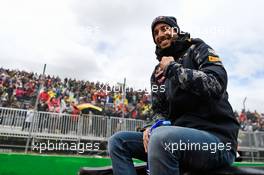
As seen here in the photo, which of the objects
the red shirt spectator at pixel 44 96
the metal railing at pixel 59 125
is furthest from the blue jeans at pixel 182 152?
the red shirt spectator at pixel 44 96

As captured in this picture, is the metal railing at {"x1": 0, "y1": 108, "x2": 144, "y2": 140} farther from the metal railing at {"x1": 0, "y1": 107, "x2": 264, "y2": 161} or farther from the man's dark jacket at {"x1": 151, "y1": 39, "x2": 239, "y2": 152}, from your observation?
the man's dark jacket at {"x1": 151, "y1": 39, "x2": 239, "y2": 152}

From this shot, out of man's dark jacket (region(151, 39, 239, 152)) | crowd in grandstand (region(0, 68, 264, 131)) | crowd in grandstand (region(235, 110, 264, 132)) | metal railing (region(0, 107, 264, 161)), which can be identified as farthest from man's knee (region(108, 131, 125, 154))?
crowd in grandstand (region(235, 110, 264, 132))

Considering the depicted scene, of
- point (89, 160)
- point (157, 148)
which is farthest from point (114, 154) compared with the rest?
point (89, 160)

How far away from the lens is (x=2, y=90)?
305 inches

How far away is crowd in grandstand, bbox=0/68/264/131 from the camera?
289 inches

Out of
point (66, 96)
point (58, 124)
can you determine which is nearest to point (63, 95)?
point (66, 96)

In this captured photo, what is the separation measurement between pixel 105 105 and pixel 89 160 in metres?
3.68

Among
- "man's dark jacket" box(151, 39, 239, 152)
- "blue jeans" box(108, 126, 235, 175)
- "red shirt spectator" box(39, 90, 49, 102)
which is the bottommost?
"blue jeans" box(108, 126, 235, 175)

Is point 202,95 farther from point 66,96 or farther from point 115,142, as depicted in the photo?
point 66,96

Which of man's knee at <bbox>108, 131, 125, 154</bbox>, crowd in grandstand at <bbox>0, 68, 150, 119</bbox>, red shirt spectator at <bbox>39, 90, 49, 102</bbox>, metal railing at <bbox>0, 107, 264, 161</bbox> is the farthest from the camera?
crowd in grandstand at <bbox>0, 68, 150, 119</bbox>

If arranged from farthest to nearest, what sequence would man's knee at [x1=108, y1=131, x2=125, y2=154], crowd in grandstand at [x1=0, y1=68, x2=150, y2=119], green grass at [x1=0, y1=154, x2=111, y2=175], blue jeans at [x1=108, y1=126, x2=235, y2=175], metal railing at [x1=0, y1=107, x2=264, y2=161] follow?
crowd in grandstand at [x1=0, y1=68, x2=150, y2=119], metal railing at [x1=0, y1=107, x2=264, y2=161], green grass at [x1=0, y1=154, x2=111, y2=175], man's knee at [x1=108, y1=131, x2=125, y2=154], blue jeans at [x1=108, y1=126, x2=235, y2=175]

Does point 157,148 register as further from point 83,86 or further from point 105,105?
point 83,86

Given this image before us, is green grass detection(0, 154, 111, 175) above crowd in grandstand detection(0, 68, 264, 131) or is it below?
below

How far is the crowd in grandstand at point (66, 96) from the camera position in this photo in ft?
24.1
